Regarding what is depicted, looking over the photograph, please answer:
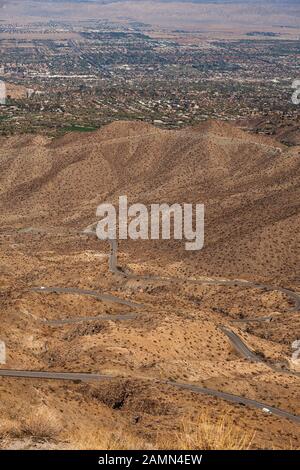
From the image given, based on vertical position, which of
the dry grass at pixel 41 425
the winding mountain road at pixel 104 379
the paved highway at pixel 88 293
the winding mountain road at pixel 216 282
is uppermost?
the dry grass at pixel 41 425

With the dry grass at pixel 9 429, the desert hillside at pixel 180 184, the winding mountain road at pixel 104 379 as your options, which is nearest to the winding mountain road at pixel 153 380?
the winding mountain road at pixel 104 379

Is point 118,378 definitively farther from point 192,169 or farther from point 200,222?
point 192,169

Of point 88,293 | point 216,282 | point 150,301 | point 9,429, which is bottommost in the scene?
point 216,282

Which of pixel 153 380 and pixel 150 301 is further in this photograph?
pixel 150 301

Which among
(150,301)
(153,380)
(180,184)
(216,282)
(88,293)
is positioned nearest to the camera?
(153,380)

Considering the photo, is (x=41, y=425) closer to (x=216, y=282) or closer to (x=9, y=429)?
(x=9, y=429)

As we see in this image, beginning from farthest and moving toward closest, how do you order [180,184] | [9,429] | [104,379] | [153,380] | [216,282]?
[180,184] → [216,282] → [153,380] → [104,379] → [9,429]

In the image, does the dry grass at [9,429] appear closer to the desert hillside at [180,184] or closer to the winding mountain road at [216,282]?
the winding mountain road at [216,282]

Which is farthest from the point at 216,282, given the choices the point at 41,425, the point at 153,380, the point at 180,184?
the point at 41,425

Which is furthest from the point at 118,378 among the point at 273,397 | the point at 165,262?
the point at 165,262

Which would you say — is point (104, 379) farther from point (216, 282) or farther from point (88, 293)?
point (216, 282)

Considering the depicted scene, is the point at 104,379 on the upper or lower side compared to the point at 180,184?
upper
